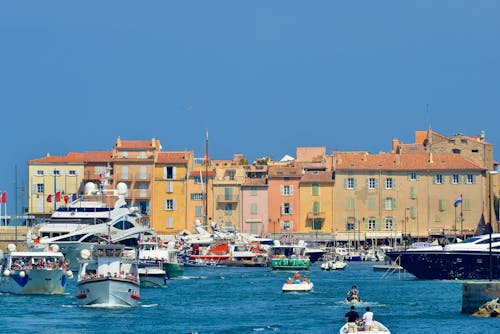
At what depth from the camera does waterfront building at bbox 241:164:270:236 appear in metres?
162

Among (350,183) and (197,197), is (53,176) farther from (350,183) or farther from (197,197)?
(350,183)

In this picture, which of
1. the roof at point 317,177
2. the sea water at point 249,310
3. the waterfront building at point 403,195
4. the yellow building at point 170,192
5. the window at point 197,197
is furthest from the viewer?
the roof at point 317,177

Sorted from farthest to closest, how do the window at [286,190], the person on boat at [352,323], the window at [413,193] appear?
1. the window at [286,190]
2. the window at [413,193]
3. the person on boat at [352,323]

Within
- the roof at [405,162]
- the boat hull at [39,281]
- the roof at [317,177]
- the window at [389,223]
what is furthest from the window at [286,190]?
the boat hull at [39,281]

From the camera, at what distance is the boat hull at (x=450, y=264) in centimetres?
9512

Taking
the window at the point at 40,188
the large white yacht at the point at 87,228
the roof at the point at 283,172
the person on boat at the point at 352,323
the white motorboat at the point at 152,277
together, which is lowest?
the person on boat at the point at 352,323

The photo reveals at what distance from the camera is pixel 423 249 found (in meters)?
100

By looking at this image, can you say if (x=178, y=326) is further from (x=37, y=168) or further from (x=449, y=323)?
(x=37, y=168)

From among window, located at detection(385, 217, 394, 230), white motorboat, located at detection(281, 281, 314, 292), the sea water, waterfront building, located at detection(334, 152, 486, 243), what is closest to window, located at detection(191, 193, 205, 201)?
waterfront building, located at detection(334, 152, 486, 243)

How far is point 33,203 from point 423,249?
223ft

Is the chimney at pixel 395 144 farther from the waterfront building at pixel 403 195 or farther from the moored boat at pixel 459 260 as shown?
the moored boat at pixel 459 260

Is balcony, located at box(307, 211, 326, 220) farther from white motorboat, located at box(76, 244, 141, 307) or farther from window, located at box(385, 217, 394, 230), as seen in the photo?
white motorboat, located at box(76, 244, 141, 307)

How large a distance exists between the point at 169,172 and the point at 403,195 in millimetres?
23083

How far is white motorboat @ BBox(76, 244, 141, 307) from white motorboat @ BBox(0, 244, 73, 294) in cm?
1134
